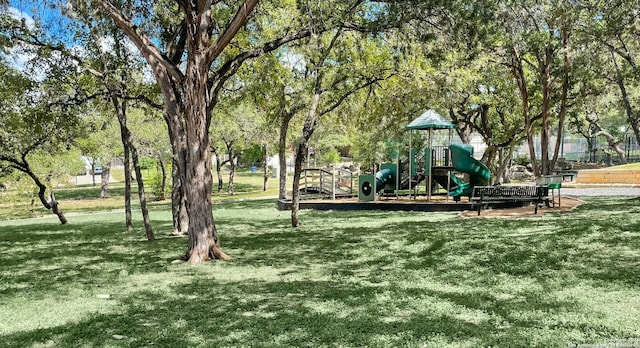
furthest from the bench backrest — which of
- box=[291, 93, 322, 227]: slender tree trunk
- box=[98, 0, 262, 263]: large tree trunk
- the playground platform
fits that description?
box=[98, 0, 262, 263]: large tree trunk

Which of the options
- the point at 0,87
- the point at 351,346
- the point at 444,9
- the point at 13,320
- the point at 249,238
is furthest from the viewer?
the point at 0,87

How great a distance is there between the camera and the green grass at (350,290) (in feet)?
14.7

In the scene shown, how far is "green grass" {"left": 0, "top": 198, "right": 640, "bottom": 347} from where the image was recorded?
4473 mm

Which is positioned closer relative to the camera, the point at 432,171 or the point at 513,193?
the point at 513,193

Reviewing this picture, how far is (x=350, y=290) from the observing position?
612 centimetres

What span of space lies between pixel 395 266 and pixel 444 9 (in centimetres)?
485

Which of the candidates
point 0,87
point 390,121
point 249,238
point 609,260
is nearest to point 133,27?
point 249,238

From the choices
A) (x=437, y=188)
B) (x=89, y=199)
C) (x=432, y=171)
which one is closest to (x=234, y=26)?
(x=432, y=171)

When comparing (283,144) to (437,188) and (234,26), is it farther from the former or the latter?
(234,26)

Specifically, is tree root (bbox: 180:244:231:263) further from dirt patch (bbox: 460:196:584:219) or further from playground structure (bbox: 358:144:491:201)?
playground structure (bbox: 358:144:491:201)

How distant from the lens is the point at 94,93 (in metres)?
Result: 12.9

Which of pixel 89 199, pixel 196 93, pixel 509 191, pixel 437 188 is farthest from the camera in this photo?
pixel 89 199

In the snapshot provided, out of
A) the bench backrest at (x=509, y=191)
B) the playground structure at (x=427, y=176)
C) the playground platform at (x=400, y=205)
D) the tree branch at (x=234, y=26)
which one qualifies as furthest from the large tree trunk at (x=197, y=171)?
the playground structure at (x=427, y=176)

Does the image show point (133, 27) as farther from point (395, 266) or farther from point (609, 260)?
point (609, 260)
